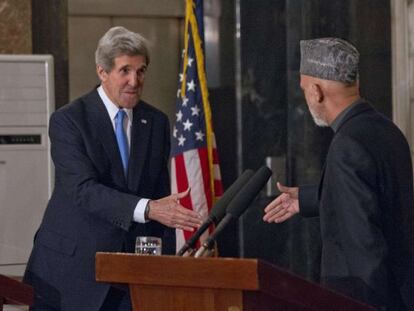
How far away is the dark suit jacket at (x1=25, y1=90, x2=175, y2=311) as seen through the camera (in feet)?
16.2

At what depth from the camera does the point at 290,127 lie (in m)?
7.89

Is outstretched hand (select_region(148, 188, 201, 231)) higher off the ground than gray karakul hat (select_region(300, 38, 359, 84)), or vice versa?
gray karakul hat (select_region(300, 38, 359, 84))

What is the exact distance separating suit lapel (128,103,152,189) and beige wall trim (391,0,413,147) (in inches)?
105

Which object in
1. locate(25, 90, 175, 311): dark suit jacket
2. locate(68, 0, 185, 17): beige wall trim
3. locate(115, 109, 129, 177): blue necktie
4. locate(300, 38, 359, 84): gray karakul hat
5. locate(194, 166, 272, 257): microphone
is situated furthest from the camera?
locate(68, 0, 185, 17): beige wall trim

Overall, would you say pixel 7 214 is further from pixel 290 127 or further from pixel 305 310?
pixel 305 310

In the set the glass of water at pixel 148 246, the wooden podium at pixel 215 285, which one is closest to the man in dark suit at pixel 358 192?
the wooden podium at pixel 215 285

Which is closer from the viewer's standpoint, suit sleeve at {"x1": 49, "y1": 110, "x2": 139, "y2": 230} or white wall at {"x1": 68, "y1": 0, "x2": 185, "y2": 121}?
suit sleeve at {"x1": 49, "y1": 110, "x2": 139, "y2": 230}

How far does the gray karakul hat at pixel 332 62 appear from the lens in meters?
3.99

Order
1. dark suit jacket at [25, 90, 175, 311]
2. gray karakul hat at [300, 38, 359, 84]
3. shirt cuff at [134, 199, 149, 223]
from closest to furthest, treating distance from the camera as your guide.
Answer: gray karakul hat at [300, 38, 359, 84] < shirt cuff at [134, 199, 149, 223] < dark suit jacket at [25, 90, 175, 311]

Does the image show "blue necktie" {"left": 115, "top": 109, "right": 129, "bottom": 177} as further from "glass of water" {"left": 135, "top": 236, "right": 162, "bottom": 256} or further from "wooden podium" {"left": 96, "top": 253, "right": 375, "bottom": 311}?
"wooden podium" {"left": 96, "top": 253, "right": 375, "bottom": 311}

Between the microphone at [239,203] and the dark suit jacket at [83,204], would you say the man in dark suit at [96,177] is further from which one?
the microphone at [239,203]

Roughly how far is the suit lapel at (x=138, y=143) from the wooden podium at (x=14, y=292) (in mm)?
915

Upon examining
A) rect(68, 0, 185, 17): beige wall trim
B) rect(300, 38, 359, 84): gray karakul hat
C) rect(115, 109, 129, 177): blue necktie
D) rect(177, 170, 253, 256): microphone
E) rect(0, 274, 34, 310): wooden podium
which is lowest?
rect(0, 274, 34, 310): wooden podium

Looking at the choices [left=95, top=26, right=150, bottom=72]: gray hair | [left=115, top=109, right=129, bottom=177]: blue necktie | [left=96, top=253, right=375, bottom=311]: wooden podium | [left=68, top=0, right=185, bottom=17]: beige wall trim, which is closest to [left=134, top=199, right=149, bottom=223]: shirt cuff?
[left=115, top=109, right=129, bottom=177]: blue necktie
